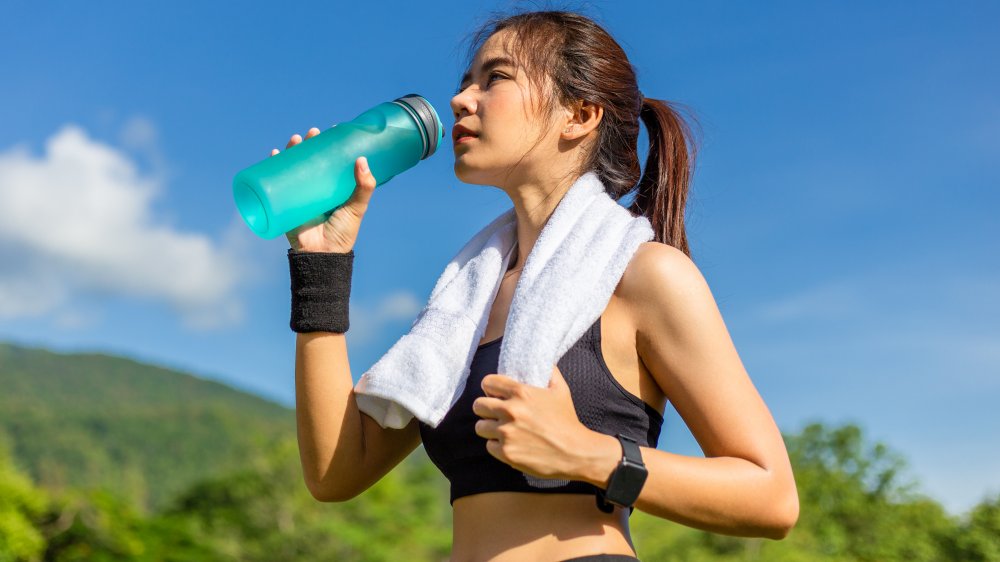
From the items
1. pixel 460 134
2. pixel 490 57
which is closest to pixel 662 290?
pixel 460 134

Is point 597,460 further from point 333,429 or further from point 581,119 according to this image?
point 581,119

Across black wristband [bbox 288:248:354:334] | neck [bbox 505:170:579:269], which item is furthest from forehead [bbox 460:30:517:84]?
black wristband [bbox 288:248:354:334]

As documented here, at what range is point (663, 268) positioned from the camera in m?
1.97

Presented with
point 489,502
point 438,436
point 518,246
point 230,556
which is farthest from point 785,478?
point 230,556

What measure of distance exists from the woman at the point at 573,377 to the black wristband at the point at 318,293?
0.02 meters

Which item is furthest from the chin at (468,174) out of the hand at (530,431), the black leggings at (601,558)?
the black leggings at (601,558)

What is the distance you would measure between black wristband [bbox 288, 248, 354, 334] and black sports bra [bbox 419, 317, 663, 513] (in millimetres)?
360

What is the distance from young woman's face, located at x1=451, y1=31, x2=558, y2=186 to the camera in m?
2.21

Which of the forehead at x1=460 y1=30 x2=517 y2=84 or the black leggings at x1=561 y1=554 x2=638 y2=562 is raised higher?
the forehead at x1=460 y1=30 x2=517 y2=84

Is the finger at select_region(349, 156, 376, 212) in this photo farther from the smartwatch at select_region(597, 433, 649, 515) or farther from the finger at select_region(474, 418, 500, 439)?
the smartwatch at select_region(597, 433, 649, 515)

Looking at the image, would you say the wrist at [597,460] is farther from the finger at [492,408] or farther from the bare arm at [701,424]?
the finger at [492,408]

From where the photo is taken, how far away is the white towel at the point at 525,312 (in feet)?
6.38

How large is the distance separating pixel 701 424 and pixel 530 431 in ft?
1.36

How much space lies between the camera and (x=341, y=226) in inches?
90.0
